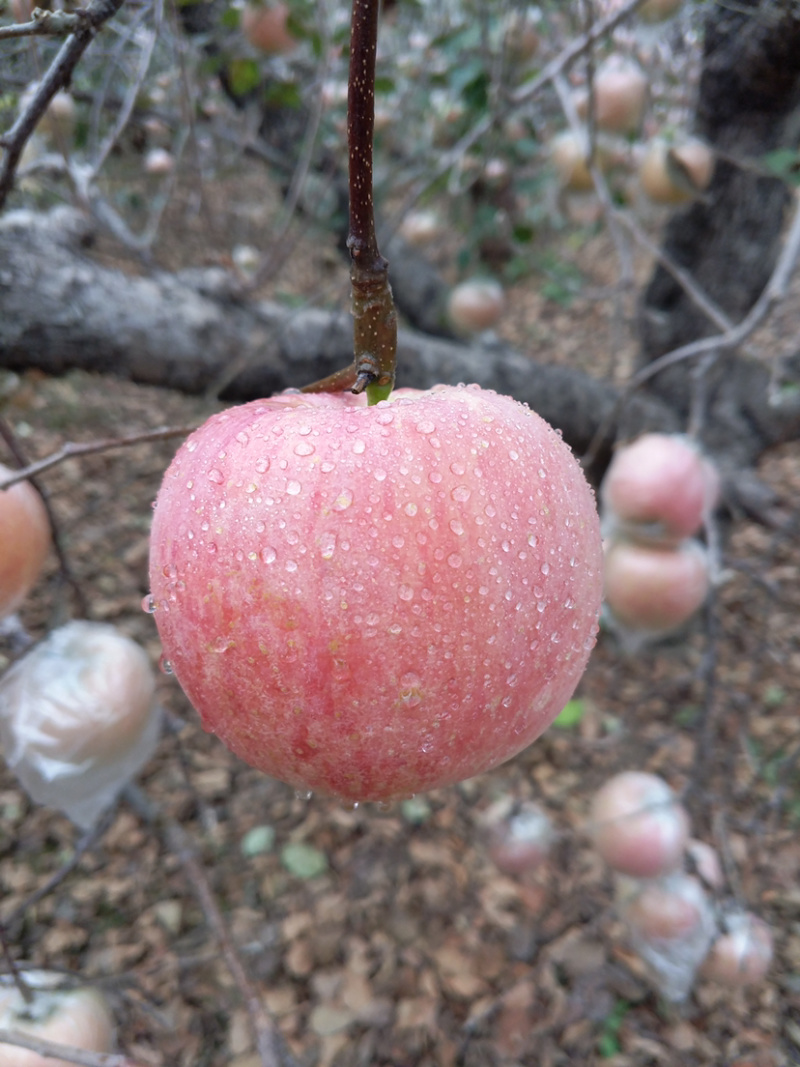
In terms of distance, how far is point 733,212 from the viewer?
189 centimetres

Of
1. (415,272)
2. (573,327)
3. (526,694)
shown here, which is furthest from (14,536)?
(573,327)

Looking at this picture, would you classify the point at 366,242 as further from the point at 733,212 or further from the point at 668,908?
the point at 733,212

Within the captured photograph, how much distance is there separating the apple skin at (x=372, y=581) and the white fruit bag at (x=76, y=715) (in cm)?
49

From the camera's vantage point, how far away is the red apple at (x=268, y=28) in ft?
5.42

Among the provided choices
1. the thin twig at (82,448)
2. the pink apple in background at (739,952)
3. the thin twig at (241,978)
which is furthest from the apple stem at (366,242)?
the pink apple in background at (739,952)

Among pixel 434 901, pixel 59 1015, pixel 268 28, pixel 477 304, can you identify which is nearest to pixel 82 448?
pixel 59 1015

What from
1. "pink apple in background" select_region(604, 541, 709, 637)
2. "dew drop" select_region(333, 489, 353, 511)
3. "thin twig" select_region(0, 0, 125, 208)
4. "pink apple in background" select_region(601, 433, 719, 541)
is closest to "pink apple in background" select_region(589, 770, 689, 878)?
"pink apple in background" select_region(604, 541, 709, 637)

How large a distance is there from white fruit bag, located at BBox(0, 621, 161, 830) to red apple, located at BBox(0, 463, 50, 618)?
0.46ft

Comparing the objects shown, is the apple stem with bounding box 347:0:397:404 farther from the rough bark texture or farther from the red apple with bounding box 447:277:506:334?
the red apple with bounding box 447:277:506:334

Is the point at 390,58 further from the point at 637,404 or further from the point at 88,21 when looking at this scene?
the point at 88,21

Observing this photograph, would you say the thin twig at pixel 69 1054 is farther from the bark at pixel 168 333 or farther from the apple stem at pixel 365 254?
the bark at pixel 168 333

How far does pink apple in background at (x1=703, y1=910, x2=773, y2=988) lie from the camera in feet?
3.69

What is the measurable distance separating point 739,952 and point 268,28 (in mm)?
2180

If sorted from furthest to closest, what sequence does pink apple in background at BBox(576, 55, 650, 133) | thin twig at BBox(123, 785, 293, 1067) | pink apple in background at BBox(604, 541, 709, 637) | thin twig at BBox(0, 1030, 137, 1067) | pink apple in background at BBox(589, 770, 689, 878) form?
pink apple in background at BBox(576, 55, 650, 133) < pink apple in background at BBox(604, 541, 709, 637) < pink apple in background at BBox(589, 770, 689, 878) < thin twig at BBox(123, 785, 293, 1067) < thin twig at BBox(0, 1030, 137, 1067)
